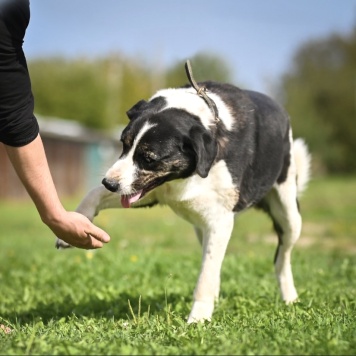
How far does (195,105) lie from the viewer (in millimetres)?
4613

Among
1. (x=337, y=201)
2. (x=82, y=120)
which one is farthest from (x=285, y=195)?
(x=82, y=120)

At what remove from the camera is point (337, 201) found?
21.5m

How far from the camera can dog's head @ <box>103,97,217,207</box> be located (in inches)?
170

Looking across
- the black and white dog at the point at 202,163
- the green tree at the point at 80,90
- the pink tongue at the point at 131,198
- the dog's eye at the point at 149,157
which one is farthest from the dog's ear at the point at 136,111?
the green tree at the point at 80,90

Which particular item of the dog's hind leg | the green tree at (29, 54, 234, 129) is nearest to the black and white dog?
the dog's hind leg

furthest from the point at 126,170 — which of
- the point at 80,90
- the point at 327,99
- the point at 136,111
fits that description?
the point at 327,99

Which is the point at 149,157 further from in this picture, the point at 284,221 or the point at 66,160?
the point at 66,160

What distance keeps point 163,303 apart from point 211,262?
Result: 0.77 metres

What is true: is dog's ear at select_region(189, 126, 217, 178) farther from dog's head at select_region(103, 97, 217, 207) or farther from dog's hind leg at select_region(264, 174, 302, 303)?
dog's hind leg at select_region(264, 174, 302, 303)

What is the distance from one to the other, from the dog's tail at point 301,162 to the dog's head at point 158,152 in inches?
74.6

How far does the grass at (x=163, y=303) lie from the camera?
3115mm

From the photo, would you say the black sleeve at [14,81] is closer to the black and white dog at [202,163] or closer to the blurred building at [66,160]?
the black and white dog at [202,163]

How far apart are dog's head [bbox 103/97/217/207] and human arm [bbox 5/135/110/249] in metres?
0.48

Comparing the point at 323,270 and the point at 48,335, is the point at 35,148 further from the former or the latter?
the point at 323,270
